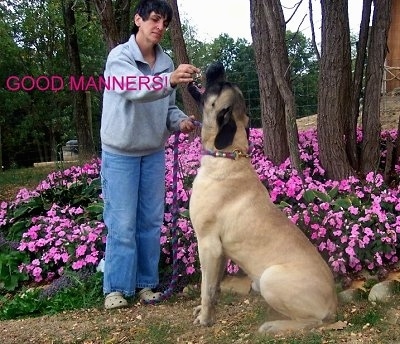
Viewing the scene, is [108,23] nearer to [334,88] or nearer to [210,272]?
[334,88]

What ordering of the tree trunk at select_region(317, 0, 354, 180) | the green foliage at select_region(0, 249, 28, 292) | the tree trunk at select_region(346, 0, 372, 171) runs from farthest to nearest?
the tree trunk at select_region(346, 0, 372, 171) → the tree trunk at select_region(317, 0, 354, 180) → the green foliage at select_region(0, 249, 28, 292)

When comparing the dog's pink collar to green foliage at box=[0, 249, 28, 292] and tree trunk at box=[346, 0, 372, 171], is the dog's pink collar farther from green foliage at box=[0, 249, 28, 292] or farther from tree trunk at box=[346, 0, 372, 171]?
tree trunk at box=[346, 0, 372, 171]

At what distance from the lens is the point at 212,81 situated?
3812mm


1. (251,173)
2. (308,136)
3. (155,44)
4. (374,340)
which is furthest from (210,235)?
(308,136)

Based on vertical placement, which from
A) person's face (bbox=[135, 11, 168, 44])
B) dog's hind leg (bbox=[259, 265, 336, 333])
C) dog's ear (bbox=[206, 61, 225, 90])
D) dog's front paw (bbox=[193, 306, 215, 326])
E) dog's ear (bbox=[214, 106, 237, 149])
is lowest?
dog's front paw (bbox=[193, 306, 215, 326])

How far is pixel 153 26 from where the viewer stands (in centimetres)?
437

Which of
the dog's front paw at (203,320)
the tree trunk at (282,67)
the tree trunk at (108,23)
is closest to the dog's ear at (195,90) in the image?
the dog's front paw at (203,320)

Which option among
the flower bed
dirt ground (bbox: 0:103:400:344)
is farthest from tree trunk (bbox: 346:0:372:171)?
dirt ground (bbox: 0:103:400:344)

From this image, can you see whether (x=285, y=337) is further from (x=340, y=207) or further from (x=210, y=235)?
(x=340, y=207)

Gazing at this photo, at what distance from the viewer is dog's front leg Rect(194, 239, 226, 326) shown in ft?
12.7

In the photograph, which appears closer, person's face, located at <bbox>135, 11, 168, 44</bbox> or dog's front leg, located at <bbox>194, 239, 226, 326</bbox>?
dog's front leg, located at <bbox>194, 239, 226, 326</bbox>

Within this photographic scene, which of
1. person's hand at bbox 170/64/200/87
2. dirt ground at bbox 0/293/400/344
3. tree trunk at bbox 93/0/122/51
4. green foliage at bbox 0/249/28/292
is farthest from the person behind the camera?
tree trunk at bbox 93/0/122/51

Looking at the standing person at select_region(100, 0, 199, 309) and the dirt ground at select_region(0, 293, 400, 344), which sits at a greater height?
the standing person at select_region(100, 0, 199, 309)

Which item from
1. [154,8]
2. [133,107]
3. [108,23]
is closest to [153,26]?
[154,8]
